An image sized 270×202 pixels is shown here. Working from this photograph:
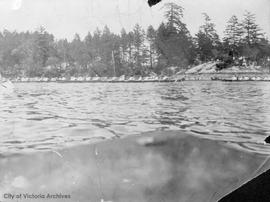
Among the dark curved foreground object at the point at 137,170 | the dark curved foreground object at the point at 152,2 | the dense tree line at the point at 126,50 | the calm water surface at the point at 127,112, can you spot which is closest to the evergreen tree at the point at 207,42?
the dense tree line at the point at 126,50

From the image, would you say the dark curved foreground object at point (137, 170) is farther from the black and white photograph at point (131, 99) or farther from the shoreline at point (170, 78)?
the shoreline at point (170, 78)

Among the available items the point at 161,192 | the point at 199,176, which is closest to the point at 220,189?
the point at 199,176

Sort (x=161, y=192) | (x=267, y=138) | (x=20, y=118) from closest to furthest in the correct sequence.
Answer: (x=20, y=118), (x=161, y=192), (x=267, y=138)

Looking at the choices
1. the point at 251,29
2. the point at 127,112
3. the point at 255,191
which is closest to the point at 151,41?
the point at 127,112

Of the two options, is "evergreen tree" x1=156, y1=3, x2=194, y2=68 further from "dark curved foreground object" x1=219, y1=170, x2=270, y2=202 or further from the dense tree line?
"dark curved foreground object" x1=219, y1=170, x2=270, y2=202

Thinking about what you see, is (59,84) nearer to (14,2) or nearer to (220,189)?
(14,2)

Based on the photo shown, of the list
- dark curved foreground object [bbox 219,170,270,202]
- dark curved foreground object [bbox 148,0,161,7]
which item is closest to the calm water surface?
dark curved foreground object [bbox 148,0,161,7]
